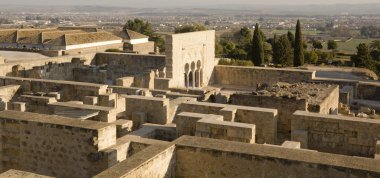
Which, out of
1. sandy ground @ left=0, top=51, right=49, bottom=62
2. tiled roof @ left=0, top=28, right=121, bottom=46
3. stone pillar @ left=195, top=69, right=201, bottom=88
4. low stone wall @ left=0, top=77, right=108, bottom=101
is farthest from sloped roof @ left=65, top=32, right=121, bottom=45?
low stone wall @ left=0, top=77, right=108, bottom=101

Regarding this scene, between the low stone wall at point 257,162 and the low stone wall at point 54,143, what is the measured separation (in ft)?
5.27

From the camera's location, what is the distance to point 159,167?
7.48 meters

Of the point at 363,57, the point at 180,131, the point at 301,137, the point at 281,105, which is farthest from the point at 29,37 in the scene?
the point at 301,137

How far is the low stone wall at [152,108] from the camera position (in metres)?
Result: 12.4

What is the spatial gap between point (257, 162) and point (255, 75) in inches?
636

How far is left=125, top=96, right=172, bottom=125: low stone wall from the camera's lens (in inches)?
488

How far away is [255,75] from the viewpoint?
2322 centimetres

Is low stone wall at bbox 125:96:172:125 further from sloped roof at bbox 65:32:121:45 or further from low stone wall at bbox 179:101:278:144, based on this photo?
sloped roof at bbox 65:32:121:45

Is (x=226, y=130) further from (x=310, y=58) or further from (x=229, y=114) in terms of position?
(x=310, y=58)

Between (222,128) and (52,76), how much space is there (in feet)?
45.3

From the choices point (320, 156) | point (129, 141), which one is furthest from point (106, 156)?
point (320, 156)

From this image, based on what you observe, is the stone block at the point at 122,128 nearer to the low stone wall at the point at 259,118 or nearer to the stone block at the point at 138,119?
the stone block at the point at 138,119

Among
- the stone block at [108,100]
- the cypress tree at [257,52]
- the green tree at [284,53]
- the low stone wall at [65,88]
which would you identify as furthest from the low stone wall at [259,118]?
the green tree at [284,53]

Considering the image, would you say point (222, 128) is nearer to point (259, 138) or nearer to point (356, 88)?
point (259, 138)
